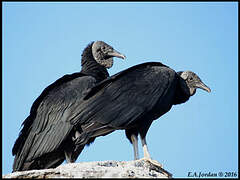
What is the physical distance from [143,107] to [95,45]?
87.9 inches

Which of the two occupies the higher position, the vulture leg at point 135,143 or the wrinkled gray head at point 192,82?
the wrinkled gray head at point 192,82

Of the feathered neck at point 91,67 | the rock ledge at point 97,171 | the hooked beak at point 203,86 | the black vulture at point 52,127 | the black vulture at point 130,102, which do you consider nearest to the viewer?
the rock ledge at point 97,171

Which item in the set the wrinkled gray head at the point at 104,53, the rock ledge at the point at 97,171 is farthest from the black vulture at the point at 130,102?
the wrinkled gray head at the point at 104,53

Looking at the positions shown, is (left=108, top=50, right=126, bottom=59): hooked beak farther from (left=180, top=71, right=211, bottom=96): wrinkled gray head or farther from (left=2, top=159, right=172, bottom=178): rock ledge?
(left=2, top=159, right=172, bottom=178): rock ledge

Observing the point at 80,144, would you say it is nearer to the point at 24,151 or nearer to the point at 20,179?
the point at 24,151

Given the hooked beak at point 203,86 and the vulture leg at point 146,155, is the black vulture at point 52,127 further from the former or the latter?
the hooked beak at point 203,86

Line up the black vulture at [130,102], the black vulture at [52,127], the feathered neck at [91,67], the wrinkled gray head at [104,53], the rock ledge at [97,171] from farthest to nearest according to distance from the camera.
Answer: the wrinkled gray head at [104,53] → the feathered neck at [91,67] → the black vulture at [52,127] → the black vulture at [130,102] → the rock ledge at [97,171]

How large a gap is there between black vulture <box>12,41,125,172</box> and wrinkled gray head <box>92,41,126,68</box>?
0.70 metres

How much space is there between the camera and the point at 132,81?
6.30m

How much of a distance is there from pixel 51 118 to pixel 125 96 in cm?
115

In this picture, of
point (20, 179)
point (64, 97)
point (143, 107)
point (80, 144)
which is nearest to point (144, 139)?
point (143, 107)

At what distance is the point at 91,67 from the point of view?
756 centimetres

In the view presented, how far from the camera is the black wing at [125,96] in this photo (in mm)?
5902

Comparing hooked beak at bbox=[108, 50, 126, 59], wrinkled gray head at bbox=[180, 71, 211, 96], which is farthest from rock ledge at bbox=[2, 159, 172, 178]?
hooked beak at bbox=[108, 50, 126, 59]
